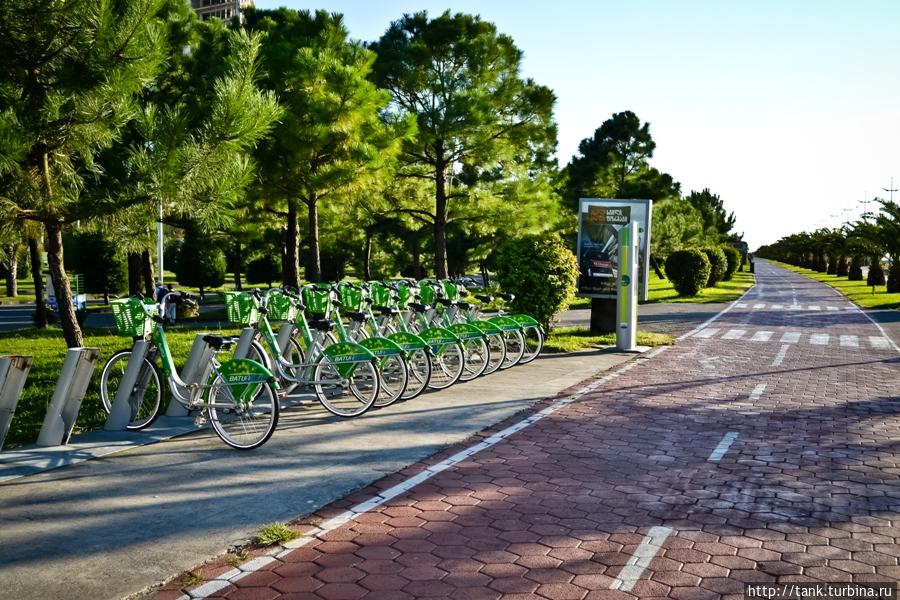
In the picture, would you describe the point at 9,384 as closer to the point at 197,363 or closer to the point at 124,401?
the point at 124,401

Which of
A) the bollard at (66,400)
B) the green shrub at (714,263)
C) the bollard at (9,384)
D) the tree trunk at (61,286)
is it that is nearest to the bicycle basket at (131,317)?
the bollard at (66,400)

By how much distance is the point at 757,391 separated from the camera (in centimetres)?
1014

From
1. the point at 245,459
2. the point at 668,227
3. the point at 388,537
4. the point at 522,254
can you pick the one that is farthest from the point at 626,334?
the point at 668,227

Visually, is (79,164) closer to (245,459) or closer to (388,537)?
(245,459)

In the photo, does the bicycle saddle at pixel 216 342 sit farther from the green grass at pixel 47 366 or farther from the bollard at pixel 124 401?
the green grass at pixel 47 366

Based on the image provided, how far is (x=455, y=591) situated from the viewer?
3984 millimetres

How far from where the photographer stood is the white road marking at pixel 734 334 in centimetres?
1771

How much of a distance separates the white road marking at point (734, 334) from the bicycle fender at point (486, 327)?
8.60 metres

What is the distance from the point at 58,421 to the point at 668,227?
1805 inches

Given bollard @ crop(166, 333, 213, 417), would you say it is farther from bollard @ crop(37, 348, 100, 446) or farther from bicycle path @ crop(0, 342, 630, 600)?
bollard @ crop(37, 348, 100, 446)

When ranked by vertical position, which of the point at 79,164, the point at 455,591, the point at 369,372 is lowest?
the point at 455,591

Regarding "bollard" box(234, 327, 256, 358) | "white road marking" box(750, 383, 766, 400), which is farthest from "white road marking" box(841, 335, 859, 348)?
"bollard" box(234, 327, 256, 358)

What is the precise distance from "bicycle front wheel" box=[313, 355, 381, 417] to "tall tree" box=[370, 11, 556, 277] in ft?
52.3

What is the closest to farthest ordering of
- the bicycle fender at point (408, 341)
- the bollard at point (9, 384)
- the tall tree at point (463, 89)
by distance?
the bollard at point (9, 384), the bicycle fender at point (408, 341), the tall tree at point (463, 89)
